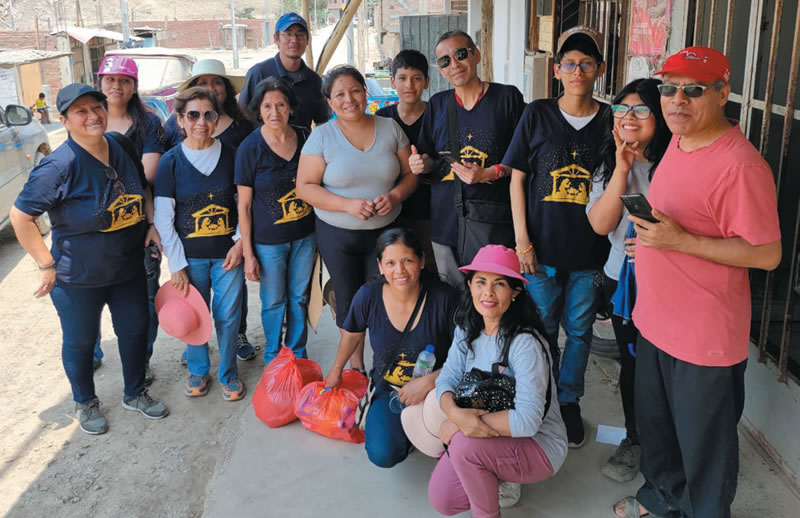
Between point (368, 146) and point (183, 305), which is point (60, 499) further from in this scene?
point (368, 146)

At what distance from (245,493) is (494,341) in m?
1.42

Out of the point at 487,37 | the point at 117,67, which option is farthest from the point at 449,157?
the point at 487,37

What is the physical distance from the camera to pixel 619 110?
279 cm

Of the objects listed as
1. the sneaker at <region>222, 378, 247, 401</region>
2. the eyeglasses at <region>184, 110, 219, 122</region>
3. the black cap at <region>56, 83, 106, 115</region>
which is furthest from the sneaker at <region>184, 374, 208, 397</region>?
the black cap at <region>56, 83, 106, 115</region>

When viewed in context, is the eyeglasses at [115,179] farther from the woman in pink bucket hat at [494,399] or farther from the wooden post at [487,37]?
the wooden post at [487,37]

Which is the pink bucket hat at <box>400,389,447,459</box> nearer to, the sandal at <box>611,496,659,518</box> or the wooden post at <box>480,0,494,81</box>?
the sandal at <box>611,496,659,518</box>

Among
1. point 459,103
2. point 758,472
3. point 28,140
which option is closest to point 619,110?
point 459,103

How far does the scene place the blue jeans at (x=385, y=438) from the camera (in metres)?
3.27

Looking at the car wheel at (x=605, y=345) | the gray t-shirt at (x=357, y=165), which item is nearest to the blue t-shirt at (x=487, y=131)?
the gray t-shirt at (x=357, y=165)

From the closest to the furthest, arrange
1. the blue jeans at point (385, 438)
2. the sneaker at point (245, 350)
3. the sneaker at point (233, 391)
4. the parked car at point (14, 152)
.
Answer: the blue jeans at point (385, 438), the sneaker at point (233, 391), the sneaker at point (245, 350), the parked car at point (14, 152)

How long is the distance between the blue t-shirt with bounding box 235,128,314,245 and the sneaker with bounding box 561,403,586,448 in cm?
179

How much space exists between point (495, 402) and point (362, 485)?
0.91 meters

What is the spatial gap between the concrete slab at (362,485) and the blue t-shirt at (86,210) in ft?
3.84

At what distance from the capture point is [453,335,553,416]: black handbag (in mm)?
2787
